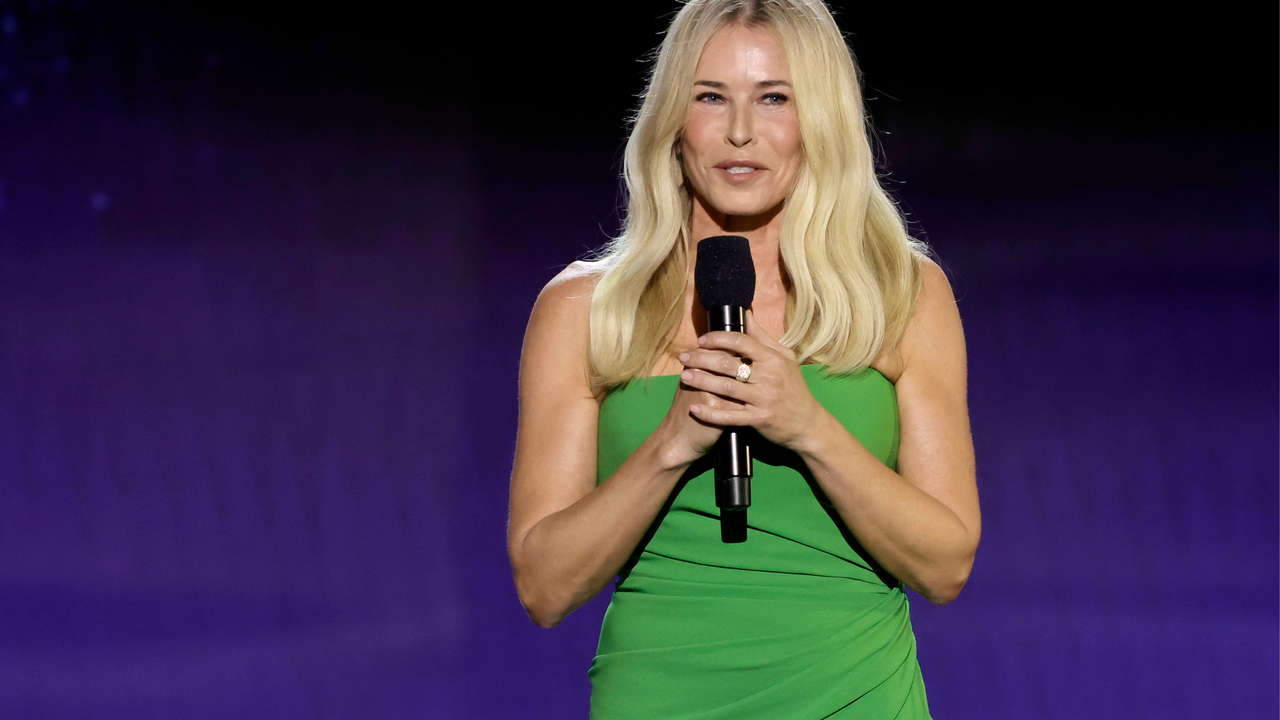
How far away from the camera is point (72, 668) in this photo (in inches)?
119

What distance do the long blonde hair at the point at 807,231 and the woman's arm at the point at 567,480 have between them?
3cm

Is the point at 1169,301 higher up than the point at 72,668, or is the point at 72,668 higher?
A: the point at 1169,301

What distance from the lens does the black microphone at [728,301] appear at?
3.13 ft

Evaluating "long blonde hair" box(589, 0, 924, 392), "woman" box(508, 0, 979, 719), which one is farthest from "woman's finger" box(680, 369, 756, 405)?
"long blonde hair" box(589, 0, 924, 392)

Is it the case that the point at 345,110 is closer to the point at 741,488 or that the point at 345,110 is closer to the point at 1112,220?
the point at 1112,220

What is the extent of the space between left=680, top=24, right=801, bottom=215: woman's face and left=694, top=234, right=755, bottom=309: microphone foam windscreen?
23 centimetres

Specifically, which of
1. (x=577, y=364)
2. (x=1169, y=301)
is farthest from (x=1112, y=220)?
(x=577, y=364)

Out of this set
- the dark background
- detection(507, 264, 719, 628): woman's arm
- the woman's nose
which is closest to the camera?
detection(507, 264, 719, 628): woman's arm

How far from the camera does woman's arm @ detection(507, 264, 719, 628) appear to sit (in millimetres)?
1109

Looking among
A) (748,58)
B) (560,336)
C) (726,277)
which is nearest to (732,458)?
(726,277)

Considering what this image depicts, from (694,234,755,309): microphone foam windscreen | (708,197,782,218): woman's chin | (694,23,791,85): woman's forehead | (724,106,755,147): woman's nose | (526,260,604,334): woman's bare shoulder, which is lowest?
(694,234,755,309): microphone foam windscreen

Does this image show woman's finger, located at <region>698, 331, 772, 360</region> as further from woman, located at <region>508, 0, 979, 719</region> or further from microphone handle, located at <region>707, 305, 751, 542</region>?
woman, located at <region>508, 0, 979, 719</region>

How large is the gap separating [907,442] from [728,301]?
0.34 metres

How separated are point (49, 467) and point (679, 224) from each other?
88.8 inches
